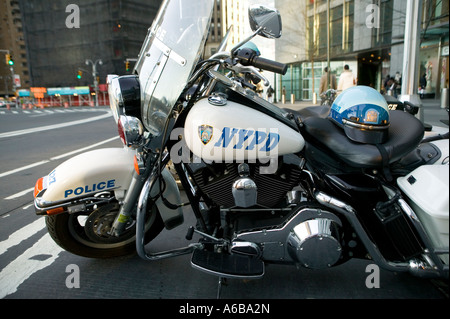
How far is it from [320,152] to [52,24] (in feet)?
209

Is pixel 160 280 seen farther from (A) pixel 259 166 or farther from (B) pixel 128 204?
(A) pixel 259 166

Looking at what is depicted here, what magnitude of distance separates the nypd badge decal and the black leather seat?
634 mm

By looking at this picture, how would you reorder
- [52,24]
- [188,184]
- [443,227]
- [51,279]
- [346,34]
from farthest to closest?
[52,24] < [346,34] < [51,279] < [188,184] < [443,227]

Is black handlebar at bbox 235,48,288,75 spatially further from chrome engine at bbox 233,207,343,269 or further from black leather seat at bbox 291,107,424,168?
chrome engine at bbox 233,207,343,269

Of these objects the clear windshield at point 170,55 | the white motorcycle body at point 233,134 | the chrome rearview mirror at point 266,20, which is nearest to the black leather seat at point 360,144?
the white motorcycle body at point 233,134

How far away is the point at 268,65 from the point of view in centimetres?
192

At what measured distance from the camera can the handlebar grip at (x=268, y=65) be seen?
6.24 ft

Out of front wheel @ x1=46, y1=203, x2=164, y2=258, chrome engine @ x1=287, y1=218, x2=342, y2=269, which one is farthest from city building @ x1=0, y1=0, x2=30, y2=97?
chrome engine @ x1=287, y1=218, x2=342, y2=269

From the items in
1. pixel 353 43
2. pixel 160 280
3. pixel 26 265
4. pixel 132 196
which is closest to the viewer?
pixel 132 196

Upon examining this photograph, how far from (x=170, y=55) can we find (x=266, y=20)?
59 cm

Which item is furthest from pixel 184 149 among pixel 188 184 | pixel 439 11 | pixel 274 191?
pixel 439 11

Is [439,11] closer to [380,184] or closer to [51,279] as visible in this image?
[380,184]

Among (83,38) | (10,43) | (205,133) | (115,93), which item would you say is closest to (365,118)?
(205,133)

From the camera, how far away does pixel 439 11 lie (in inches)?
554
